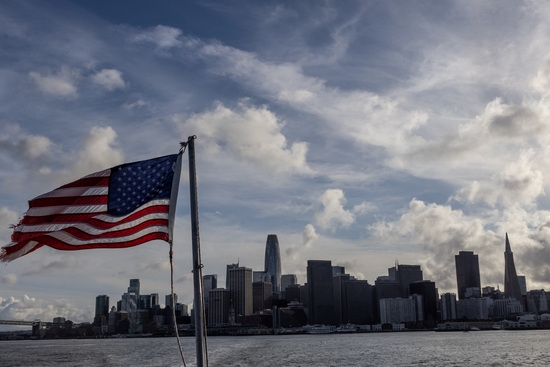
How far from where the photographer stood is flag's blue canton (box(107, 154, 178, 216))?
1723 centimetres

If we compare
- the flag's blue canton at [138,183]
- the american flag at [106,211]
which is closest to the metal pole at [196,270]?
the american flag at [106,211]

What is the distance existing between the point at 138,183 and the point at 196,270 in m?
3.63

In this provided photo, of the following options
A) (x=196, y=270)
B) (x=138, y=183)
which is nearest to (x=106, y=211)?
(x=138, y=183)

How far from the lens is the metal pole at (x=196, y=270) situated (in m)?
14.7

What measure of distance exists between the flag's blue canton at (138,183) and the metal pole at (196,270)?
153 centimetres

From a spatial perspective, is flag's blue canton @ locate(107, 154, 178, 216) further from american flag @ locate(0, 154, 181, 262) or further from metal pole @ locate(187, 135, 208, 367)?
metal pole @ locate(187, 135, 208, 367)

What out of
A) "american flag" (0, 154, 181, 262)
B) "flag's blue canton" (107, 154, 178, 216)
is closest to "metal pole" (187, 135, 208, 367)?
"american flag" (0, 154, 181, 262)

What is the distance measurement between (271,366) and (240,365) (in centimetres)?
528

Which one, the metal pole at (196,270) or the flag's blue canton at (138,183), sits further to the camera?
the flag's blue canton at (138,183)

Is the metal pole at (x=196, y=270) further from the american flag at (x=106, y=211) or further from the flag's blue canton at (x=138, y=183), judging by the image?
the flag's blue canton at (x=138, y=183)

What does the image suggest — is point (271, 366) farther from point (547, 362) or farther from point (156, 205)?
point (156, 205)

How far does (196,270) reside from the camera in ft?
50.4

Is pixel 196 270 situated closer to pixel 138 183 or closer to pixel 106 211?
pixel 138 183

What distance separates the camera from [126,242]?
17344 millimetres
